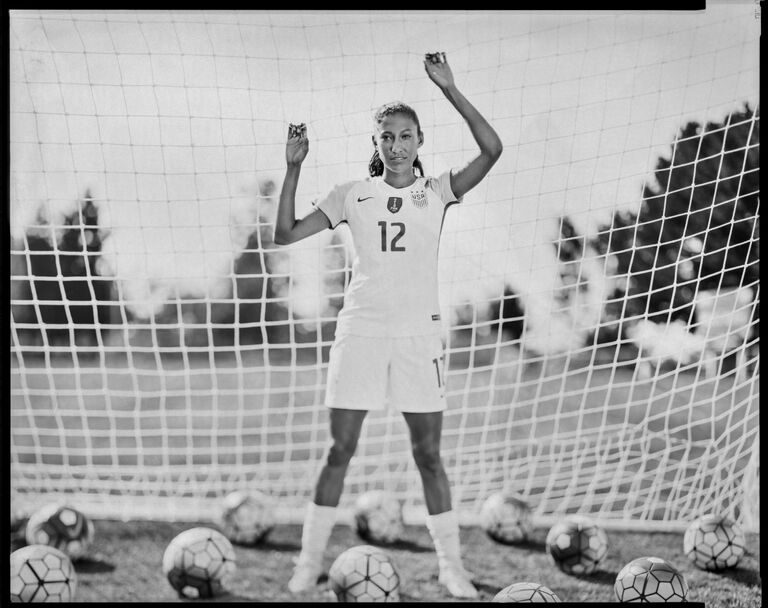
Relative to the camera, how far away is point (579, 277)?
3361 mm

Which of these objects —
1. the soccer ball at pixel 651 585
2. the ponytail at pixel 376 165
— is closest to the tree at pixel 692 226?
the ponytail at pixel 376 165

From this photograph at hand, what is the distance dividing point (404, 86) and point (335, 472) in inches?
58.8

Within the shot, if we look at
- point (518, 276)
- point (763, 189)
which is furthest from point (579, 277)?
point (763, 189)

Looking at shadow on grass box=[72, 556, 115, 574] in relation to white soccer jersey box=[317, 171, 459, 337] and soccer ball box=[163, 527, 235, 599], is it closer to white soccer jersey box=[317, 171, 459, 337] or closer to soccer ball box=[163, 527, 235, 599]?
soccer ball box=[163, 527, 235, 599]

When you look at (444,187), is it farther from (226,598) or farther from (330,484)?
(226,598)

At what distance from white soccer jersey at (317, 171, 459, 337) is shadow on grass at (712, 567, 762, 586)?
5.07ft

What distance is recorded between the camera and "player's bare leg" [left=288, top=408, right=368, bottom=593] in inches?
107

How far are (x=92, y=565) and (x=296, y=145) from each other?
73.5 inches

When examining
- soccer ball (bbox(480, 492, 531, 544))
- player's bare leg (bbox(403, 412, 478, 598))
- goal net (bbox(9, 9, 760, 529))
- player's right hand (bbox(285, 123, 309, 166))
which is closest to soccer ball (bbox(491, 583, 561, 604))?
player's bare leg (bbox(403, 412, 478, 598))

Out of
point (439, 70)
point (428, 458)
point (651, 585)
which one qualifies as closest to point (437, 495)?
point (428, 458)

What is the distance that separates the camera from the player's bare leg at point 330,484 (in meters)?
Answer: 2.72

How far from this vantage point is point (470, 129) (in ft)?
8.73

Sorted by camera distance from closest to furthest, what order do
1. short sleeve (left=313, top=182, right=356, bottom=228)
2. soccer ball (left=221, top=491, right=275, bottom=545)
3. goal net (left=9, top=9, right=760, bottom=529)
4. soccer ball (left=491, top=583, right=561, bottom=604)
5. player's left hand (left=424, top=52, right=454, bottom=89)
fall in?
soccer ball (left=491, top=583, right=561, bottom=604)
player's left hand (left=424, top=52, right=454, bottom=89)
short sleeve (left=313, top=182, right=356, bottom=228)
goal net (left=9, top=9, right=760, bottom=529)
soccer ball (left=221, top=491, right=275, bottom=545)

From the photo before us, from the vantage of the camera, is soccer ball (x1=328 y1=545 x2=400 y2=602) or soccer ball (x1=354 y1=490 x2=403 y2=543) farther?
soccer ball (x1=354 y1=490 x2=403 y2=543)
